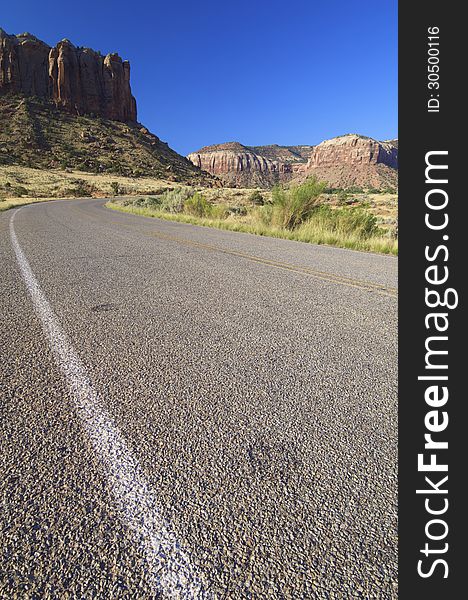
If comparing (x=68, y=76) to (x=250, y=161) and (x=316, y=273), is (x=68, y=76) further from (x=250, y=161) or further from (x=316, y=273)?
(x=316, y=273)

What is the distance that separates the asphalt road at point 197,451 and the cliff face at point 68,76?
10930cm

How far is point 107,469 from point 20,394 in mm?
960

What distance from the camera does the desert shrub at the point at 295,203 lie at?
1323 cm

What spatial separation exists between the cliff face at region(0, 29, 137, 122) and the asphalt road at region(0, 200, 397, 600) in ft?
359

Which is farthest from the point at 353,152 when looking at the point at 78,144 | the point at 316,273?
the point at 316,273

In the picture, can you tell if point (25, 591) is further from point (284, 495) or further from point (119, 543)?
point (284, 495)

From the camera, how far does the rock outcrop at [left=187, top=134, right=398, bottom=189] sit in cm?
11784

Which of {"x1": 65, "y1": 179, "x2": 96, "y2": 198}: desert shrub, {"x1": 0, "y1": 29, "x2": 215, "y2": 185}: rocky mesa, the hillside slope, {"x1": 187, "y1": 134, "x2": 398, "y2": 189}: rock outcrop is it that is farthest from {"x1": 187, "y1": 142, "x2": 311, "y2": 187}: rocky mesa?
{"x1": 65, "y1": 179, "x2": 96, "y2": 198}: desert shrub

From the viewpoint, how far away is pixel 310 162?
143875 mm

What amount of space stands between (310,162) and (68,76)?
88718mm

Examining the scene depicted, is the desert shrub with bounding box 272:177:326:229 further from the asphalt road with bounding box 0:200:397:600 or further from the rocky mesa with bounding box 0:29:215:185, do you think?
the rocky mesa with bounding box 0:29:215:185

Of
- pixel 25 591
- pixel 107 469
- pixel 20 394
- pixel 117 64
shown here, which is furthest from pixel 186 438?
pixel 117 64

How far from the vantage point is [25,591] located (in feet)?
3.36

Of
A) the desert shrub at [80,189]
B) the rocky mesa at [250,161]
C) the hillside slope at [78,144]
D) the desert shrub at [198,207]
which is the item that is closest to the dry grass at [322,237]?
the desert shrub at [198,207]
